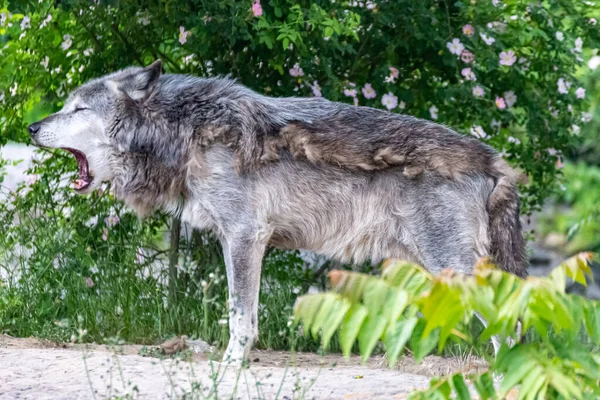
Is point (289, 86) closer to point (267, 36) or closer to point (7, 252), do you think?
point (267, 36)

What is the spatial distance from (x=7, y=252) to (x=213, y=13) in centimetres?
257

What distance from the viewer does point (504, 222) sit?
565cm

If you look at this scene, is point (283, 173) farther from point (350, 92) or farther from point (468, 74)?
point (468, 74)

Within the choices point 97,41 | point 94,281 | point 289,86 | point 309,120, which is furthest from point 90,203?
point 309,120

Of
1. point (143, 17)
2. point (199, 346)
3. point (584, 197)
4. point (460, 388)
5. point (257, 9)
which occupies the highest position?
point (143, 17)

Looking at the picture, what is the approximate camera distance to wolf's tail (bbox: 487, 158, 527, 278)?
18.5ft

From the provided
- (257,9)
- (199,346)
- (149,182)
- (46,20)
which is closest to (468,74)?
(257,9)

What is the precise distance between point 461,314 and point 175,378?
241 centimetres

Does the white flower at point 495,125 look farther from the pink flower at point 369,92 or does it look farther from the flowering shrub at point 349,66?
the pink flower at point 369,92

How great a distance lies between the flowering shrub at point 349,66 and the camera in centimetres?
684

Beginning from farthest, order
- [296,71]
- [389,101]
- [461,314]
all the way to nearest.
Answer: [389,101] → [296,71] → [461,314]

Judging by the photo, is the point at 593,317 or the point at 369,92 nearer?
the point at 593,317

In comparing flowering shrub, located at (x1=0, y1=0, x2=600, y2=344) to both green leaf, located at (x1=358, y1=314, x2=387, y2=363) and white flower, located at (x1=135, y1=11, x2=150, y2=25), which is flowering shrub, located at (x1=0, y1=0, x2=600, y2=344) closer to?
white flower, located at (x1=135, y1=11, x2=150, y2=25)

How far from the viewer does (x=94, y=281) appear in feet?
22.7
